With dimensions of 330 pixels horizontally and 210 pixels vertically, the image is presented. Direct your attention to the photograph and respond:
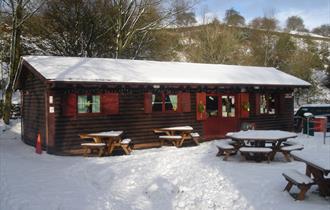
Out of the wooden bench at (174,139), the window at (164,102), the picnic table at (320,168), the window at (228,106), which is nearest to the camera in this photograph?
the picnic table at (320,168)

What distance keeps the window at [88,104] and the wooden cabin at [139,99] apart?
1.4 inches

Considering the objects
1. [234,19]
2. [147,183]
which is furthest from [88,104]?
[234,19]

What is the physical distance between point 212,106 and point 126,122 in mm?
4278

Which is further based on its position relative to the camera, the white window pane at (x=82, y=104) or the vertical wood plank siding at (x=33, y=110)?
the vertical wood plank siding at (x=33, y=110)

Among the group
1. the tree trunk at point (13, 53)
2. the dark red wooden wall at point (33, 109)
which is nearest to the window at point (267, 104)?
the dark red wooden wall at point (33, 109)

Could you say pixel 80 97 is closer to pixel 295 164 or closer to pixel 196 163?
pixel 196 163

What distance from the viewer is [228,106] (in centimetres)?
1722

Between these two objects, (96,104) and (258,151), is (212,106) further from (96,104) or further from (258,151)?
(258,151)

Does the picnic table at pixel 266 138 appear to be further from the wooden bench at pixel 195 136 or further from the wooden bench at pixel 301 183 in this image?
the wooden bench at pixel 301 183

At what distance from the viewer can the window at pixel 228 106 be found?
1702 centimetres

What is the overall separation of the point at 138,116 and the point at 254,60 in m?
30.8

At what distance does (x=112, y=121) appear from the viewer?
46.6 feet

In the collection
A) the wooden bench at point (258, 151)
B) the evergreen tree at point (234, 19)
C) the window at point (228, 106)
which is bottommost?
the wooden bench at point (258, 151)

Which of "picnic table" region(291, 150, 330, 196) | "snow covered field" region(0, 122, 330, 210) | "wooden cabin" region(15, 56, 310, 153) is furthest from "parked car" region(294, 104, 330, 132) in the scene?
"picnic table" region(291, 150, 330, 196)
